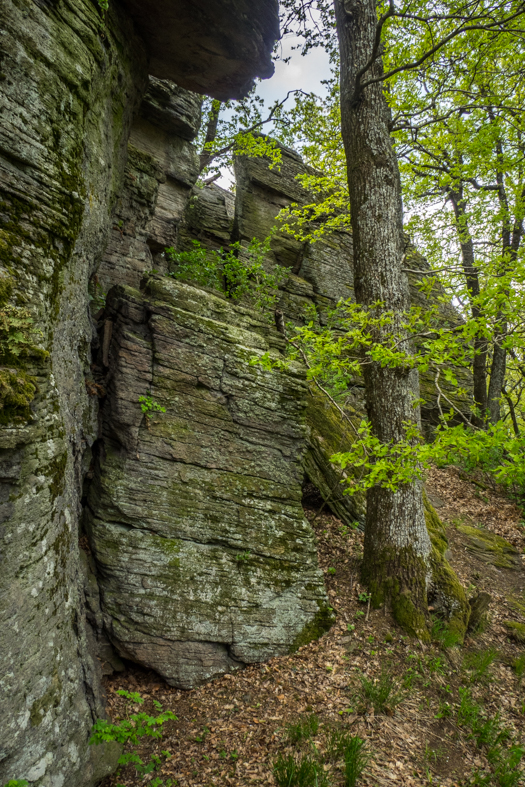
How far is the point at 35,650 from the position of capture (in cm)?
301

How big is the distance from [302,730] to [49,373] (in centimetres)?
433

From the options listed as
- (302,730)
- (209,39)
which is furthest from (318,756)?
(209,39)

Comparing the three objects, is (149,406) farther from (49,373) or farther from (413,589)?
(413,589)

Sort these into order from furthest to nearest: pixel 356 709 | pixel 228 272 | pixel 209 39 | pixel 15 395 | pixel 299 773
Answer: pixel 228 272 → pixel 209 39 → pixel 356 709 → pixel 299 773 → pixel 15 395

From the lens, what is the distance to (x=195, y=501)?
16.3ft

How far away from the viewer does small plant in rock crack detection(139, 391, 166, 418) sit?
15.9 feet

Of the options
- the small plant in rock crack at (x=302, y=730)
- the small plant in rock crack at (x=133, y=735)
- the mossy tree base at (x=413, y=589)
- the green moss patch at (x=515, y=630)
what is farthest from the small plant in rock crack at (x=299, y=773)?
the green moss patch at (x=515, y=630)

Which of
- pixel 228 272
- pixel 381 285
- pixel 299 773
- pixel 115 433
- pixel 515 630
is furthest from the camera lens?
pixel 228 272

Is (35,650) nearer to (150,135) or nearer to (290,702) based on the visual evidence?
(290,702)

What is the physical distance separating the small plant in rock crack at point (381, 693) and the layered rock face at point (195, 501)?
947mm

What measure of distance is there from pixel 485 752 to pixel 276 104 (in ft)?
36.9

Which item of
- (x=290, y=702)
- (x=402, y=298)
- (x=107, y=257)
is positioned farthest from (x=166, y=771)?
(x=107, y=257)

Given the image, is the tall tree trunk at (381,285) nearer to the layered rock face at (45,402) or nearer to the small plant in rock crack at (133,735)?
the small plant in rock crack at (133,735)

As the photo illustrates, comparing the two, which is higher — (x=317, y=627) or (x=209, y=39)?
(x=209, y=39)
